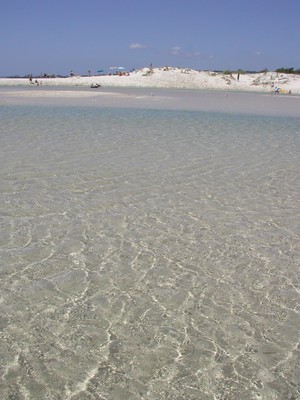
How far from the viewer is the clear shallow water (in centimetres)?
357

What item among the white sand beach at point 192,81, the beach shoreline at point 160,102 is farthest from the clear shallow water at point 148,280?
the white sand beach at point 192,81

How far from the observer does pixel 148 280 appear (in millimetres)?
5133

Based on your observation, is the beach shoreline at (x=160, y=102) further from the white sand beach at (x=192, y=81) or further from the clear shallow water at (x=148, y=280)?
the white sand beach at (x=192, y=81)

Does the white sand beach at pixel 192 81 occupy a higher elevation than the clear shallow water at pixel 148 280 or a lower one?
higher

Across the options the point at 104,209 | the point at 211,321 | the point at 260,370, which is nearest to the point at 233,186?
the point at 104,209

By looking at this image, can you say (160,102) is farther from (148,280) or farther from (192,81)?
(192,81)

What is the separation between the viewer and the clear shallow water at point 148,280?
11.7ft

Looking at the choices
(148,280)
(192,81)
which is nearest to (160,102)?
(148,280)

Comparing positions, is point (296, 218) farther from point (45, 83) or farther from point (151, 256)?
point (45, 83)

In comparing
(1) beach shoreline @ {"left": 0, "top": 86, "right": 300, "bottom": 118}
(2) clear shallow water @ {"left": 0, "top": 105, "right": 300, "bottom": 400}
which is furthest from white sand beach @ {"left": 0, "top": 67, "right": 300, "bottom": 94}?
(2) clear shallow water @ {"left": 0, "top": 105, "right": 300, "bottom": 400}

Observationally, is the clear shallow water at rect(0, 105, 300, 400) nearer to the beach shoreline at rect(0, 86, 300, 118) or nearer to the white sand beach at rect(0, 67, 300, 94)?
the beach shoreline at rect(0, 86, 300, 118)

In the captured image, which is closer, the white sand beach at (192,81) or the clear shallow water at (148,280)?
the clear shallow water at (148,280)

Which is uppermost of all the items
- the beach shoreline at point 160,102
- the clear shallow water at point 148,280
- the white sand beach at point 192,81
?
the white sand beach at point 192,81

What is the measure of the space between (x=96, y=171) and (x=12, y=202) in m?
2.88
